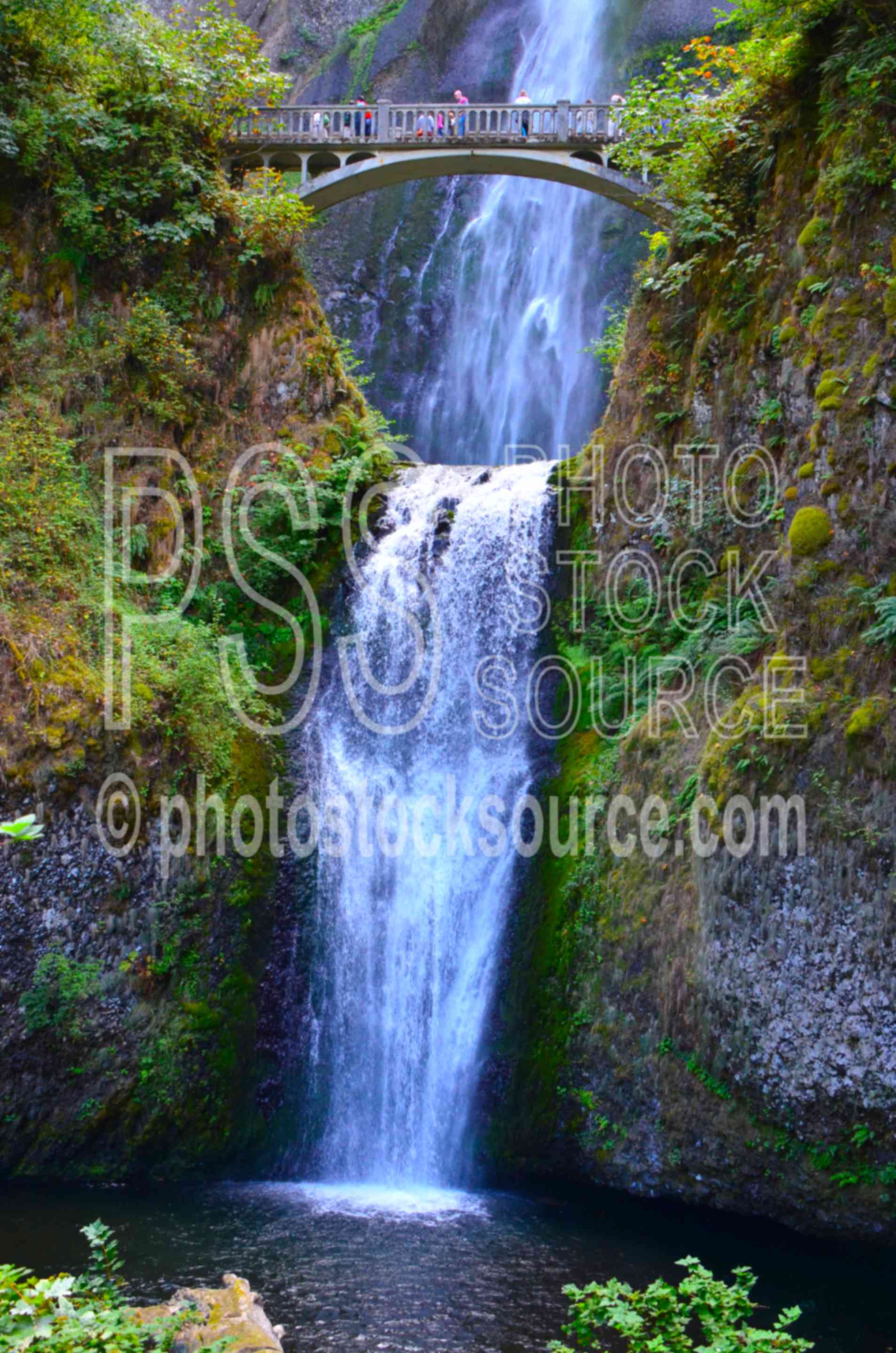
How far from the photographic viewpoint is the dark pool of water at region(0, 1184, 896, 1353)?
7.61 m

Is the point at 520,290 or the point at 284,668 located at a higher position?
the point at 520,290

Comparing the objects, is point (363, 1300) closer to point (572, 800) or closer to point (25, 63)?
point (572, 800)

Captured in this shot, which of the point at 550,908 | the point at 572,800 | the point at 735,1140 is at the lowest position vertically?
the point at 735,1140

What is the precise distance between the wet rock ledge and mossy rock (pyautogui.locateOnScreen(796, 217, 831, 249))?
10291 millimetres

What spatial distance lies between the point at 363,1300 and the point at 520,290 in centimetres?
2124

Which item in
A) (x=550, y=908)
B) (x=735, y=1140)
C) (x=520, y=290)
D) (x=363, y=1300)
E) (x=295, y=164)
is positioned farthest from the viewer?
(x=520, y=290)

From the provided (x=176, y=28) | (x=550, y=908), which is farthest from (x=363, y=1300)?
(x=176, y=28)

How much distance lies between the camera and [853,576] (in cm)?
977

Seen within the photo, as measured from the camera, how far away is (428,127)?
17.1m

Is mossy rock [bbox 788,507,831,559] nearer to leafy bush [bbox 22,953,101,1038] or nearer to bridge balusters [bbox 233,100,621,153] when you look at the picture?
leafy bush [bbox 22,953,101,1038]

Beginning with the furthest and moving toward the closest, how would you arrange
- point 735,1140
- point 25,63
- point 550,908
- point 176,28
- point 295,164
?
point 295,164 < point 176,28 < point 25,63 < point 550,908 < point 735,1140

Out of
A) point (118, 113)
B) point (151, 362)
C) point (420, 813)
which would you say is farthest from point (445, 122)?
point (420, 813)

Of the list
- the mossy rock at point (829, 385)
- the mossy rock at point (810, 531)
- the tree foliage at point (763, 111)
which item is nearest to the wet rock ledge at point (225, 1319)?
the mossy rock at point (810, 531)

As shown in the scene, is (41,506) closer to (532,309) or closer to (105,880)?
(105,880)
